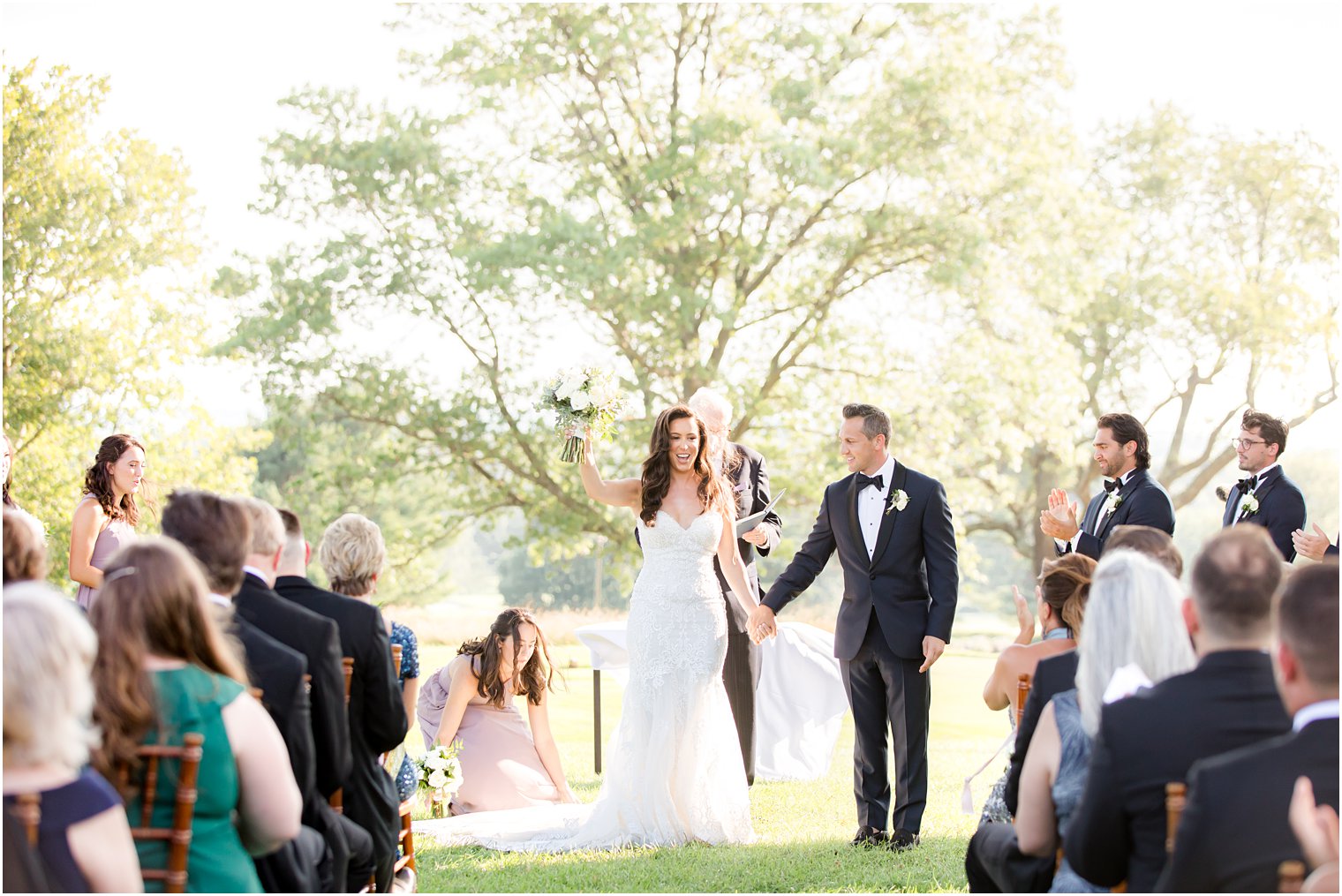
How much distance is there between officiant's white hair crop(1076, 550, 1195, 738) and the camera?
309 cm

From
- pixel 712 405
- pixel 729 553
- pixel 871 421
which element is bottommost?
pixel 729 553

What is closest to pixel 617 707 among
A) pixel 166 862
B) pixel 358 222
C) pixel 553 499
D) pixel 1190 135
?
→ pixel 553 499

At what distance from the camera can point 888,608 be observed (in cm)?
613

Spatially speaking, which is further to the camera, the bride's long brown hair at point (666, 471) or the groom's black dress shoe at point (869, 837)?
the bride's long brown hair at point (666, 471)

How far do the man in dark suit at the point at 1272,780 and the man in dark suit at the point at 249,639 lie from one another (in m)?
2.04

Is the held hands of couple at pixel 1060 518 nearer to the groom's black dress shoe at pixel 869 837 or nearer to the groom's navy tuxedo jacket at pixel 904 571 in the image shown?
the groom's navy tuxedo jacket at pixel 904 571

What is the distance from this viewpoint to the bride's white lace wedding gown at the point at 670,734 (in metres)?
6.26

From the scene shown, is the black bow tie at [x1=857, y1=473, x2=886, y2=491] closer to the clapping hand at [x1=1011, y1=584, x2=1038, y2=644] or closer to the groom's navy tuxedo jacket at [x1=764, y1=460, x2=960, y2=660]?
the groom's navy tuxedo jacket at [x1=764, y1=460, x2=960, y2=660]

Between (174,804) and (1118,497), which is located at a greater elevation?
(1118,497)

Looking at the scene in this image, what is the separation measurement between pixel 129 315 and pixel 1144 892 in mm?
21461

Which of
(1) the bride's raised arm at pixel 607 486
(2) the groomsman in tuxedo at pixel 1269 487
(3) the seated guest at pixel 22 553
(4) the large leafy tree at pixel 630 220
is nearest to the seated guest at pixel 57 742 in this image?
(3) the seated guest at pixel 22 553

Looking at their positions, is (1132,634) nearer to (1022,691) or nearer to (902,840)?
(1022,691)

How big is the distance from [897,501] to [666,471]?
3.74 ft

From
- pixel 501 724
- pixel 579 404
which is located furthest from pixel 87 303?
pixel 579 404
